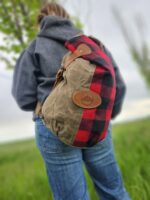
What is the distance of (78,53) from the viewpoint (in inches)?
72.4

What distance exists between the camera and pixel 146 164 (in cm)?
406

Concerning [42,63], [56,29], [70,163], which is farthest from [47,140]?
[56,29]

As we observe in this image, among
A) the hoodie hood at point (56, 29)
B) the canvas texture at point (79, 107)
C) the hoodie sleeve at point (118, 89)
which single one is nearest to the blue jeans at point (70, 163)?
the canvas texture at point (79, 107)

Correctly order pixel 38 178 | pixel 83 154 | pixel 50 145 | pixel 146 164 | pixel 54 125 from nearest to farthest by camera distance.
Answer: pixel 54 125 → pixel 50 145 → pixel 83 154 → pixel 146 164 → pixel 38 178

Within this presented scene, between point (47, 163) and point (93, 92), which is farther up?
point (93, 92)

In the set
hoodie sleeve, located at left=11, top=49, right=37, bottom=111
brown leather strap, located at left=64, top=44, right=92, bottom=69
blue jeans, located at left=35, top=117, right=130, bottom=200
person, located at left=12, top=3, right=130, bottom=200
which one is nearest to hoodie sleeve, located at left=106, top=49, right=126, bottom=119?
person, located at left=12, top=3, right=130, bottom=200

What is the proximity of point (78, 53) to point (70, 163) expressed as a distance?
570 millimetres

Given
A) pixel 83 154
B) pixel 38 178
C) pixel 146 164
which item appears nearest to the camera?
pixel 83 154

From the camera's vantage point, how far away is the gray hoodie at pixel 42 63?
6.44ft

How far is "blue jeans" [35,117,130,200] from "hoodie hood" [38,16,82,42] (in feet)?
1.59

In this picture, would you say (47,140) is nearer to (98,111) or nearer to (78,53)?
(98,111)

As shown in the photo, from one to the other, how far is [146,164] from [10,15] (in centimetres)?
231

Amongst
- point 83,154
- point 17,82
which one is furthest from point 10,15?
point 83,154

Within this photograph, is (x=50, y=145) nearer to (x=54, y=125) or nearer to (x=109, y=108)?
(x=54, y=125)
